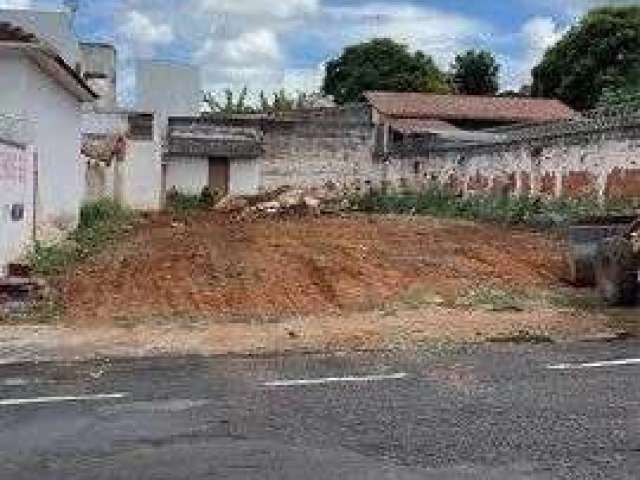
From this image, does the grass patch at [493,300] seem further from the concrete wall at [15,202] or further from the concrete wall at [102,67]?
the concrete wall at [102,67]

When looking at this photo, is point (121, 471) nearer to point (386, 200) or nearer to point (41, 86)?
point (41, 86)

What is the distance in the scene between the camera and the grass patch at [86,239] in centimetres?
1956

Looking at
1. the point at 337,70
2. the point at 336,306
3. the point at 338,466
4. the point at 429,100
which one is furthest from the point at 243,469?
the point at 337,70

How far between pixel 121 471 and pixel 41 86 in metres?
15.4

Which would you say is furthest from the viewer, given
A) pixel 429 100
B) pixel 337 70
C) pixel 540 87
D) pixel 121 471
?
pixel 337 70

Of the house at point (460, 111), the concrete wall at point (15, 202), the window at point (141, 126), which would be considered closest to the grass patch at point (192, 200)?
the window at point (141, 126)

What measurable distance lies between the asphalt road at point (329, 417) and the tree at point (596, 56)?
47065 mm

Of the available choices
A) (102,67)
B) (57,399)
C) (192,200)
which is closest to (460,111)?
(192,200)

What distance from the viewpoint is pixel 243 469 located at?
25.2ft

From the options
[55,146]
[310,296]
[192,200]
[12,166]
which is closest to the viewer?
[310,296]

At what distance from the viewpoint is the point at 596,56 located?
6075 centimetres

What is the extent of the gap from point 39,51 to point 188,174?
29324 millimetres

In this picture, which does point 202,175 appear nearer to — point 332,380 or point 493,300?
point 493,300

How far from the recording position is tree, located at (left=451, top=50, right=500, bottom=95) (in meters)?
80.2
